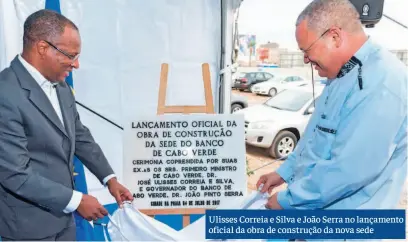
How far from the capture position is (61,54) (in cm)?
158

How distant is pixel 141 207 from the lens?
2.27 m

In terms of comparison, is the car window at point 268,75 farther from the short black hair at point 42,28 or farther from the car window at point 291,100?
the short black hair at point 42,28

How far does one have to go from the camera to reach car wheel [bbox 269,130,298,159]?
5.96m

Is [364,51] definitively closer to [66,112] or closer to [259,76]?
[66,112]

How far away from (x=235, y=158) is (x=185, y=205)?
0.44 m

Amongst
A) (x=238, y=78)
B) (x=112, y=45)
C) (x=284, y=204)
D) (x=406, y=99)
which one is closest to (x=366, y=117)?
(x=406, y=99)

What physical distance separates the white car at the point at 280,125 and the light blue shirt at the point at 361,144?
4.30 metres

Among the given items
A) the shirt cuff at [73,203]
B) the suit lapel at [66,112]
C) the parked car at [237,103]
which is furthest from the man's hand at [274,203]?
the parked car at [237,103]

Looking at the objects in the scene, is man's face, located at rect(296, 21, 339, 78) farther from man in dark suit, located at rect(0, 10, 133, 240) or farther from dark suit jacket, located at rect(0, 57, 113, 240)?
dark suit jacket, located at rect(0, 57, 113, 240)

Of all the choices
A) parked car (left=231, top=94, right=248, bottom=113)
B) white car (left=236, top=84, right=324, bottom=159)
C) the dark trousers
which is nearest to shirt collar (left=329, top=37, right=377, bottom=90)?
the dark trousers

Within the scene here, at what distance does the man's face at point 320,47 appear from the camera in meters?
1.48

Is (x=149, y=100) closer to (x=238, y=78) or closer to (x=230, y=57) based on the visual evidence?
(x=230, y=57)

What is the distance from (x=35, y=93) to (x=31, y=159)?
28cm

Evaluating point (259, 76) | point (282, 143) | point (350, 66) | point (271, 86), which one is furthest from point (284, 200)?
point (259, 76)
